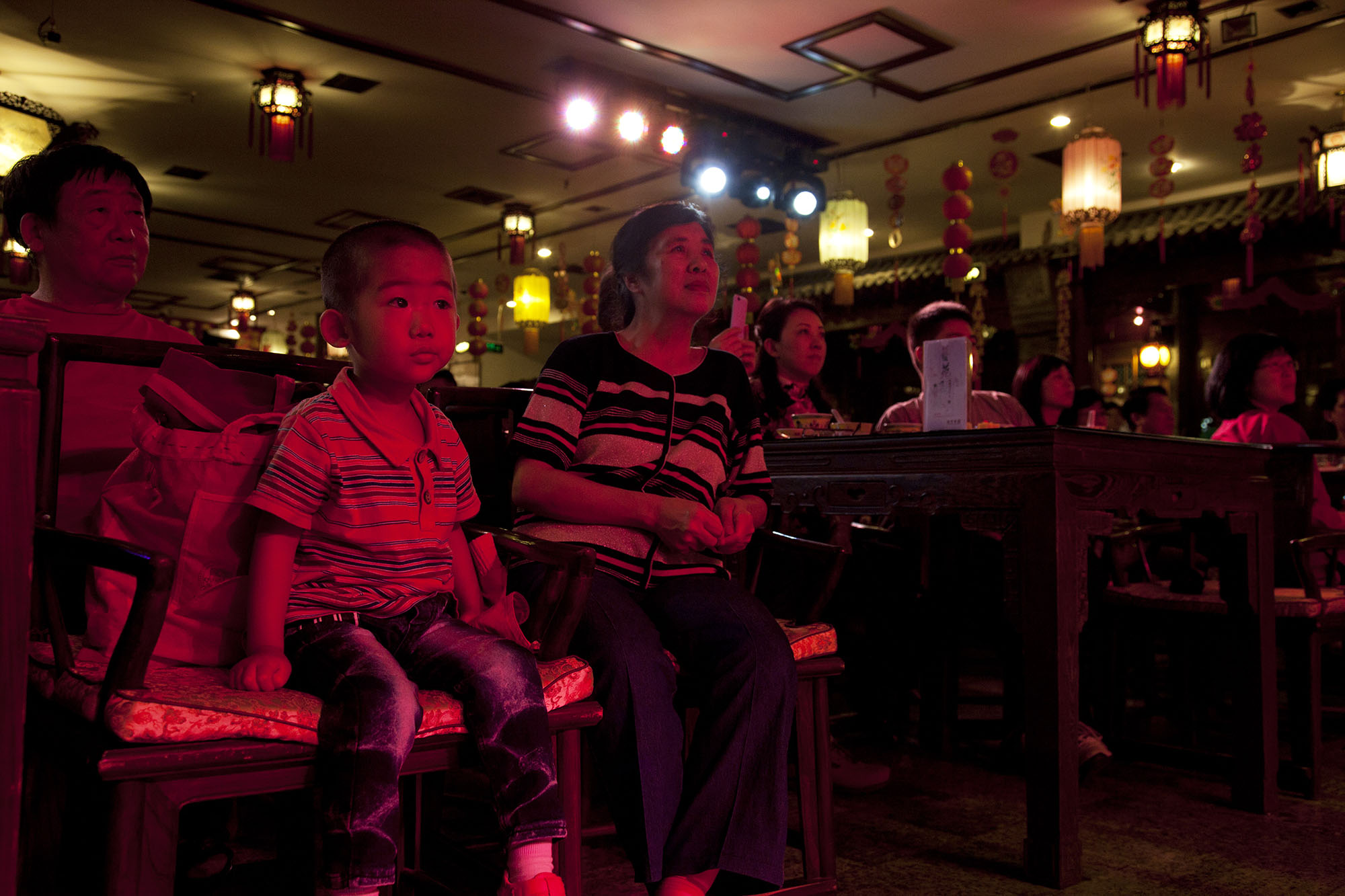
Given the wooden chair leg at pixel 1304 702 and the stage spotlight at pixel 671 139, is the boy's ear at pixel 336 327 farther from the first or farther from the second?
the stage spotlight at pixel 671 139

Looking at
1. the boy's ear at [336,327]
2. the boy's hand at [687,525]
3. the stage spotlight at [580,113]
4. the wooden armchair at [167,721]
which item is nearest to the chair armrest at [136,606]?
the wooden armchair at [167,721]

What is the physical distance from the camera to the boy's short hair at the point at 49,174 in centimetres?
173

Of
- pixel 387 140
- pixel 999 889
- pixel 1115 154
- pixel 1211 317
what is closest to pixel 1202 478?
pixel 999 889

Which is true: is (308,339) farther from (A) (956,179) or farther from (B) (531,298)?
(A) (956,179)

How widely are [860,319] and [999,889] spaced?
345 inches

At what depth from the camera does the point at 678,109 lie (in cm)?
640

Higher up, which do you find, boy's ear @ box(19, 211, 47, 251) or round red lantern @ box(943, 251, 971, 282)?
round red lantern @ box(943, 251, 971, 282)

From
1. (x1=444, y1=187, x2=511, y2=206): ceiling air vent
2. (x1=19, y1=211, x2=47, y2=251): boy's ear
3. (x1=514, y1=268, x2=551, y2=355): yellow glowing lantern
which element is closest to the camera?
(x1=19, y1=211, x2=47, y2=251): boy's ear

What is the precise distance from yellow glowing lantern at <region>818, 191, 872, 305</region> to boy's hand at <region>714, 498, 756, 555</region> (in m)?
5.37

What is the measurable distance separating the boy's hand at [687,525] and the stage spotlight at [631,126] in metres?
4.83

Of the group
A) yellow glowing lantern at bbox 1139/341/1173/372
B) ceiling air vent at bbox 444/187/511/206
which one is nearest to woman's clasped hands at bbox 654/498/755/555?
ceiling air vent at bbox 444/187/511/206

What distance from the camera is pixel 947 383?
238 cm

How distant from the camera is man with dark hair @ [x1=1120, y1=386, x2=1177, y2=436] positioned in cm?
561

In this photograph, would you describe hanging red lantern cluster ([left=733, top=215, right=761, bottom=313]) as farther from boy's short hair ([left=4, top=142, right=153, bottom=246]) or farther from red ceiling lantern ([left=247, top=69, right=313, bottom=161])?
boy's short hair ([left=4, top=142, right=153, bottom=246])
